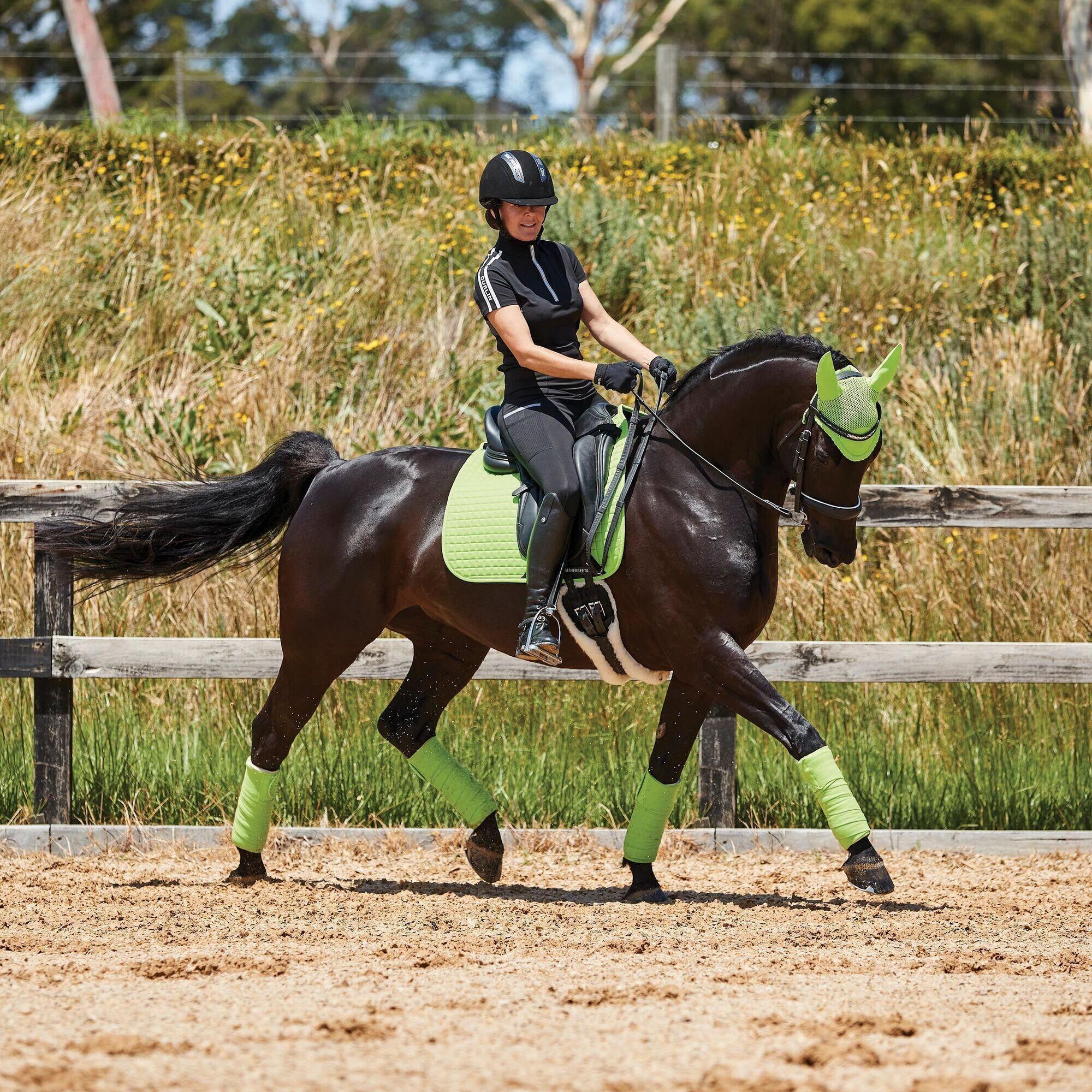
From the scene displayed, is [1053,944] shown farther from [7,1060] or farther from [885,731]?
[7,1060]

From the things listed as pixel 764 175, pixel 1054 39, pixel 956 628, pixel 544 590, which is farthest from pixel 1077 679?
pixel 1054 39

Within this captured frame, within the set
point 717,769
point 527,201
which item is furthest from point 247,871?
point 527,201

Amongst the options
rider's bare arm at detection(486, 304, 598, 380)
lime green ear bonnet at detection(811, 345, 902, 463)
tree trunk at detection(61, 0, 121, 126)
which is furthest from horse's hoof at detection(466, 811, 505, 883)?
tree trunk at detection(61, 0, 121, 126)

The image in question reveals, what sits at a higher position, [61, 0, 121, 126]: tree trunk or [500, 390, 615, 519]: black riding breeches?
[61, 0, 121, 126]: tree trunk

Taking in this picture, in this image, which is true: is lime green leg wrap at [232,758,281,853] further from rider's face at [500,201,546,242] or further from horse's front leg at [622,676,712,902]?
rider's face at [500,201,546,242]

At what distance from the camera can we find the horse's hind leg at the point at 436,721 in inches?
219

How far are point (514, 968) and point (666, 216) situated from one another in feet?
28.4

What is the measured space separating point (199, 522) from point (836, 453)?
8.66 feet

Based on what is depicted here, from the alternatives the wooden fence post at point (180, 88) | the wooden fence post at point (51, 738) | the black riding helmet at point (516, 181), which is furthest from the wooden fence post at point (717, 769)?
the wooden fence post at point (180, 88)

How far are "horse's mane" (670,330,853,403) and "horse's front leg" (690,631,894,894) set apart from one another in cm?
98

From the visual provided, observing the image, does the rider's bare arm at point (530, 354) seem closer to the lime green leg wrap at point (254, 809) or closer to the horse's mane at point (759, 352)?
the horse's mane at point (759, 352)

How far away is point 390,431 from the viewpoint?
8883 mm

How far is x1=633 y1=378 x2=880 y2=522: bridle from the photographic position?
184 inches

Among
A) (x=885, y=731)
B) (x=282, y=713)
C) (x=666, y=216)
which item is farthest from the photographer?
(x=666, y=216)
